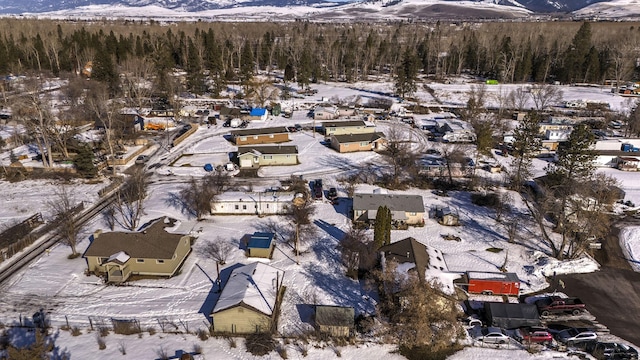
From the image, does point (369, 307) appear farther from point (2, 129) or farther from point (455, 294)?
point (2, 129)

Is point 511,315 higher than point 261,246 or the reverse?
the reverse

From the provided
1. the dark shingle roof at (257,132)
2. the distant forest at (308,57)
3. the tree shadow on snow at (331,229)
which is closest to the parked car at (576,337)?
the tree shadow on snow at (331,229)

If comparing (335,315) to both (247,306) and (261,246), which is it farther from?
(261,246)

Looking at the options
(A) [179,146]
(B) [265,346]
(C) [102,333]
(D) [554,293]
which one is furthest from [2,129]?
(D) [554,293]

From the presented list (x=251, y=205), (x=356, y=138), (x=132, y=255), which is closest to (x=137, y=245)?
(x=132, y=255)

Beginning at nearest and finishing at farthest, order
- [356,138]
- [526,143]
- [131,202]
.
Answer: [131,202] → [526,143] → [356,138]

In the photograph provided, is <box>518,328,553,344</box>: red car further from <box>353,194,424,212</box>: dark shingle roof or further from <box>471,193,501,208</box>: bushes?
<box>471,193,501,208</box>: bushes

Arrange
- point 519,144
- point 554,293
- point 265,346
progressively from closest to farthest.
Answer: point 265,346 < point 554,293 < point 519,144
